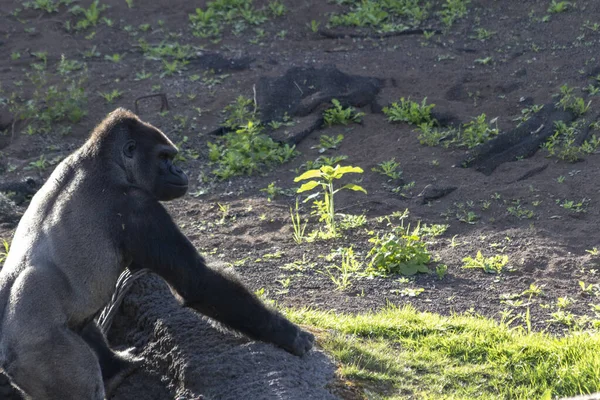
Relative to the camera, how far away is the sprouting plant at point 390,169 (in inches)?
330

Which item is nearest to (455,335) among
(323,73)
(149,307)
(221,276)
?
(221,276)

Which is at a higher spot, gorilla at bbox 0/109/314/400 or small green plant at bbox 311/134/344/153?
gorilla at bbox 0/109/314/400

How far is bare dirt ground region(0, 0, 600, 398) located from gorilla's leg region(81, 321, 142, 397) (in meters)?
1.40

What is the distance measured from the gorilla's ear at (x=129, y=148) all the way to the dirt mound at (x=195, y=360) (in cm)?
90

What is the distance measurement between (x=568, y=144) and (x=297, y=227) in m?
2.70

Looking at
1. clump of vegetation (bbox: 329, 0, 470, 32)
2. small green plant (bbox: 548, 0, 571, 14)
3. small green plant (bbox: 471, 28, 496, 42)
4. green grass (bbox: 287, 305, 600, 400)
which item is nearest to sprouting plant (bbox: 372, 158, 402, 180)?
green grass (bbox: 287, 305, 600, 400)

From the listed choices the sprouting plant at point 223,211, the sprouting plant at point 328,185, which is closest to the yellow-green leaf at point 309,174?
the sprouting plant at point 328,185

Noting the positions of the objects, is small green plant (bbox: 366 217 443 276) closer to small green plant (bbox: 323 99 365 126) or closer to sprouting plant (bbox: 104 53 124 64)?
small green plant (bbox: 323 99 365 126)

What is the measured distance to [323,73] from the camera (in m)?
10.3

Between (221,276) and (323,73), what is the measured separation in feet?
18.8

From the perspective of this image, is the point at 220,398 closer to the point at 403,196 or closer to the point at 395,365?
the point at 395,365

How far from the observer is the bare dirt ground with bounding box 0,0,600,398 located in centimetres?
647

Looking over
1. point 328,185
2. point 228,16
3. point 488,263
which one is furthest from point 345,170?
point 228,16

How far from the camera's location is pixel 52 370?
455 centimetres
